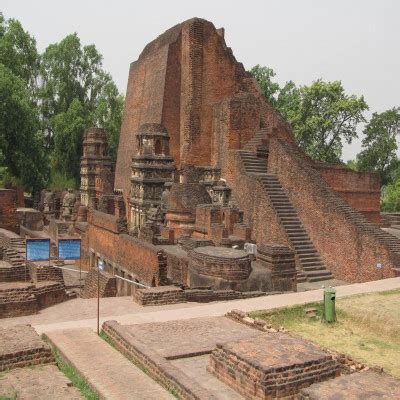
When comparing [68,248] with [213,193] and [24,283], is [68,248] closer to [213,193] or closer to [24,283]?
[24,283]

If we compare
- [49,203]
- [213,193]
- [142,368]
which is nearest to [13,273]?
[142,368]

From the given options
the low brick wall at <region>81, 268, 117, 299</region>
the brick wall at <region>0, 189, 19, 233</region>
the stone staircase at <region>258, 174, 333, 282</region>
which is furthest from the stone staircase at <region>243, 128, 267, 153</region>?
the brick wall at <region>0, 189, 19, 233</region>

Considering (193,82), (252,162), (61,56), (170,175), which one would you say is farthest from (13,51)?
(252,162)

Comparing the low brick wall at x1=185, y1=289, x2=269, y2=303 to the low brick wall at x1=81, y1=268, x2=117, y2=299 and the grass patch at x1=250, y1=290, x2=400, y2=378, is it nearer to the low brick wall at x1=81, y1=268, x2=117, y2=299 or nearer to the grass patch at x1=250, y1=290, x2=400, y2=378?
the grass patch at x1=250, y1=290, x2=400, y2=378

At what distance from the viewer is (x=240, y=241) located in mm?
16375

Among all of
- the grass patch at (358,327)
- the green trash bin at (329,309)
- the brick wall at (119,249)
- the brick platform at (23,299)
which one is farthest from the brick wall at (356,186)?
the brick platform at (23,299)

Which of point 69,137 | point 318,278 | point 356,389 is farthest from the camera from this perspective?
point 69,137

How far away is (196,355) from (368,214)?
51.7 feet

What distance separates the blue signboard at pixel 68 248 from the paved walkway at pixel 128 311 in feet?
11.3

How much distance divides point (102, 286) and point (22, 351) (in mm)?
5815

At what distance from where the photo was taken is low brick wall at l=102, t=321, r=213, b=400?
5715 mm

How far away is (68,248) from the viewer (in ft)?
46.5

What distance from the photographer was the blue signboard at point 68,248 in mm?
14078

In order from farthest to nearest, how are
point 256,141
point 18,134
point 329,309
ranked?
point 18,134, point 256,141, point 329,309
